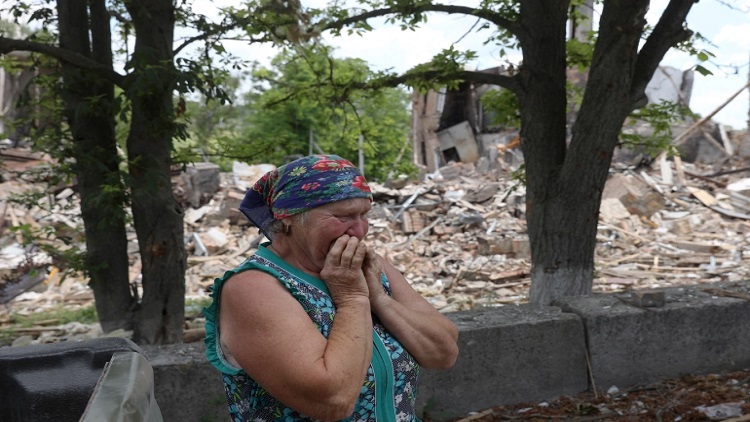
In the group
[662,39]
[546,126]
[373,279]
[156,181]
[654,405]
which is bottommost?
[654,405]

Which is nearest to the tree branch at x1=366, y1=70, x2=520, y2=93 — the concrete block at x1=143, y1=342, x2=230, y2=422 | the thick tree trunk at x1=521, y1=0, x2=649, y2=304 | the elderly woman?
the thick tree trunk at x1=521, y1=0, x2=649, y2=304

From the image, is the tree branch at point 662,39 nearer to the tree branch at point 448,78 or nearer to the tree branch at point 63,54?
the tree branch at point 448,78

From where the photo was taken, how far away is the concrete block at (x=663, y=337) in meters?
4.72

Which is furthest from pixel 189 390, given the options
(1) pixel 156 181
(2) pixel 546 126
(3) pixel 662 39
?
(3) pixel 662 39

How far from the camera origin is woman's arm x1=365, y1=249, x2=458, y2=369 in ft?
7.99

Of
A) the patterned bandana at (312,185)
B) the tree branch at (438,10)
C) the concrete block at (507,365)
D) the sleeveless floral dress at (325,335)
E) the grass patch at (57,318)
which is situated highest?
the tree branch at (438,10)

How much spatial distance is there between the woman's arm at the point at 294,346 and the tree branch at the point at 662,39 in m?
4.27

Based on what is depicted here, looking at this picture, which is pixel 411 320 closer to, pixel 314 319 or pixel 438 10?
pixel 314 319

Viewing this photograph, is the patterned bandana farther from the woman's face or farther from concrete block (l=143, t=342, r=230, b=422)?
concrete block (l=143, t=342, r=230, b=422)

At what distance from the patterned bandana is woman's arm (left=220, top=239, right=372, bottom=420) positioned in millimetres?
254

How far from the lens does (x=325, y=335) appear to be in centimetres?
222

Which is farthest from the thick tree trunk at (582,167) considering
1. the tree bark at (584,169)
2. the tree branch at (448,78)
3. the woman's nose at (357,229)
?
the woman's nose at (357,229)

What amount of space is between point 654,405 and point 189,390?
2974mm

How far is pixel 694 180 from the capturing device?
20547mm
